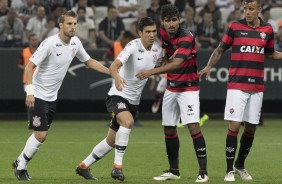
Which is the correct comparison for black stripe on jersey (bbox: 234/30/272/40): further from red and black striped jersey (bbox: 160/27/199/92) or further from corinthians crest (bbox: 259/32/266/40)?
red and black striped jersey (bbox: 160/27/199/92)

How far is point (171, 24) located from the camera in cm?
1205

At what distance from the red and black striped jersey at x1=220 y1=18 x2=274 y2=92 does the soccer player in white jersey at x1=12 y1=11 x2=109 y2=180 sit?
1720 mm

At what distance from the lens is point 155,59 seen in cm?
1239

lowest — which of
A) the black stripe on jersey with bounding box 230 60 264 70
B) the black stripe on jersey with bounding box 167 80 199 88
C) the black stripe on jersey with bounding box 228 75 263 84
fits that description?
the black stripe on jersey with bounding box 167 80 199 88

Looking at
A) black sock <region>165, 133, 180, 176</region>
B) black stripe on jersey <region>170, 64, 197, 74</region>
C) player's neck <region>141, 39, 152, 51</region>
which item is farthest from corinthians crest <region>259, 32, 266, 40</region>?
black sock <region>165, 133, 180, 176</region>

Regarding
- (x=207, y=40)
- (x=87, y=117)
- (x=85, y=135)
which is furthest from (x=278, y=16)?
(x=85, y=135)

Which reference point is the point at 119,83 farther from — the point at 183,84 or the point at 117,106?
the point at 183,84

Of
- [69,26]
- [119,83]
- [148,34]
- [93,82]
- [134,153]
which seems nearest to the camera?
[119,83]

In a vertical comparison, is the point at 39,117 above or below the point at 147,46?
below

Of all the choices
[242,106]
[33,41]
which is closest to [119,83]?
[242,106]

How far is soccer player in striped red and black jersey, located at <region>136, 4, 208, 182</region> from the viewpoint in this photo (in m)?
12.0

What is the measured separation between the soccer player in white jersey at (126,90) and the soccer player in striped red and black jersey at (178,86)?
0.22 m

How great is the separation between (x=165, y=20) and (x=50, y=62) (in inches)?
64.4

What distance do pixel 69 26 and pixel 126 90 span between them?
43.8 inches
